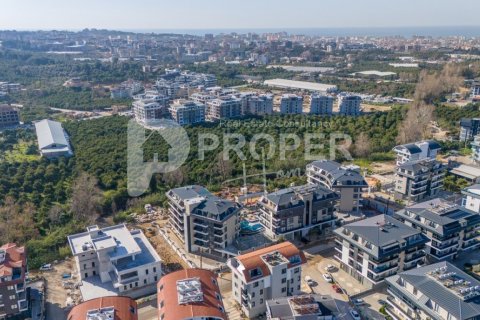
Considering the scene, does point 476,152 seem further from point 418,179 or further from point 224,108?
point 224,108

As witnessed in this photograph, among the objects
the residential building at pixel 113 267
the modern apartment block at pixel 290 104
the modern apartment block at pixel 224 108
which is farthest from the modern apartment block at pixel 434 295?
the modern apartment block at pixel 290 104

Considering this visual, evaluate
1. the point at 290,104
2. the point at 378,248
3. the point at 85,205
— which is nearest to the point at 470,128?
the point at 290,104

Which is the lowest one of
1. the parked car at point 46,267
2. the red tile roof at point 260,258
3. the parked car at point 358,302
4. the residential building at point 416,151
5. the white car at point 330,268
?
the parked car at point 46,267

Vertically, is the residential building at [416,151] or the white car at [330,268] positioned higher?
the residential building at [416,151]

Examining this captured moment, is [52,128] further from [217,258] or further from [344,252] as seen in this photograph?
[344,252]

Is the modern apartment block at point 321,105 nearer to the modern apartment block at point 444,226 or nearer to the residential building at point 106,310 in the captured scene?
the modern apartment block at point 444,226

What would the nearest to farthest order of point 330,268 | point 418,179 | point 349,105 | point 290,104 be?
point 330,268 < point 418,179 < point 349,105 < point 290,104
